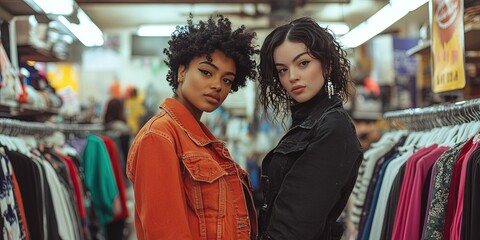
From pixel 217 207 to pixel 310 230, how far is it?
0.34 metres

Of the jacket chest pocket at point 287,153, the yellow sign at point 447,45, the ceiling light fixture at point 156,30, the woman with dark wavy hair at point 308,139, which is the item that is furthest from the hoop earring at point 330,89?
the ceiling light fixture at point 156,30

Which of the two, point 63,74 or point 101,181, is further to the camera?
point 63,74

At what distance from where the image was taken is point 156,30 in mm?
7930

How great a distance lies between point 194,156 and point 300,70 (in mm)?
505

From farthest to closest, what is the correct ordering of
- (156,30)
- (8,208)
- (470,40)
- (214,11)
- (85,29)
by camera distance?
(214,11) < (156,30) < (85,29) < (470,40) < (8,208)

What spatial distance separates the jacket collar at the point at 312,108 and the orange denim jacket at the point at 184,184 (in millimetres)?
307

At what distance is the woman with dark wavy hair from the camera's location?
2.07 m

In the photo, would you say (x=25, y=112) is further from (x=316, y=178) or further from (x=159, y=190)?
(x=316, y=178)

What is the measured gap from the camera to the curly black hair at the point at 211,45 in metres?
2.31

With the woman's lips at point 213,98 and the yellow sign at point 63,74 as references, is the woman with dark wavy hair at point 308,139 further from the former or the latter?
the yellow sign at point 63,74

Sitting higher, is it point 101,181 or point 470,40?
point 470,40

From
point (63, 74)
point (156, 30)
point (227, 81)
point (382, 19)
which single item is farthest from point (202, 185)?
point (63, 74)

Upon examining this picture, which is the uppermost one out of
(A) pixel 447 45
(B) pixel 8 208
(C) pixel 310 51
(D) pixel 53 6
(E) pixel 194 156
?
(D) pixel 53 6

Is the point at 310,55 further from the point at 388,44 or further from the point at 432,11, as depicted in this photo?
the point at 388,44
